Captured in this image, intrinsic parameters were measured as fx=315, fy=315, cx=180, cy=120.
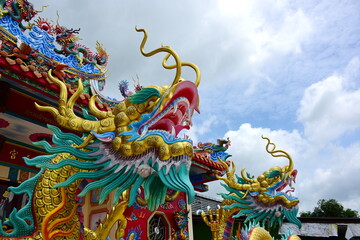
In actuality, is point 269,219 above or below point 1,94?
below

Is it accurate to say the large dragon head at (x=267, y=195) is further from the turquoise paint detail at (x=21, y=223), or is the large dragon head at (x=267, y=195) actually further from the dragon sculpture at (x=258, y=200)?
the turquoise paint detail at (x=21, y=223)

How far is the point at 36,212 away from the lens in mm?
2230

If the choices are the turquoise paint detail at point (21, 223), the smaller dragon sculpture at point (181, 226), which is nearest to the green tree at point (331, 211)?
the smaller dragon sculpture at point (181, 226)

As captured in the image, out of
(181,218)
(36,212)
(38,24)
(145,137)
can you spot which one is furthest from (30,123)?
(181,218)

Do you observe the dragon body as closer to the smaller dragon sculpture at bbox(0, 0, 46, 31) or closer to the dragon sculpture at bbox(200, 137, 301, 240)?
the smaller dragon sculpture at bbox(0, 0, 46, 31)

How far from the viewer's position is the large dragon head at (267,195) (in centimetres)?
485

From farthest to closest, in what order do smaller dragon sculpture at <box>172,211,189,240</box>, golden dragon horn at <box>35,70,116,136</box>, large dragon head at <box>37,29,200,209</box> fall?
1. smaller dragon sculpture at <box>172,211,189,240</box>
2. golden dragon horn at <box>35,70,116,136</box>
3. large dragon head at <box>37,29,200,209</box>

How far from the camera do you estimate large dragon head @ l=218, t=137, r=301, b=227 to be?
4.85 meters

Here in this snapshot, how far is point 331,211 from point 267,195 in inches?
897

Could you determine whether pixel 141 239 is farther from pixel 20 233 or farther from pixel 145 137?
pixel 145 137

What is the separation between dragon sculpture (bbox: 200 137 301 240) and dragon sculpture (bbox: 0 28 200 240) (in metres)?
2.94

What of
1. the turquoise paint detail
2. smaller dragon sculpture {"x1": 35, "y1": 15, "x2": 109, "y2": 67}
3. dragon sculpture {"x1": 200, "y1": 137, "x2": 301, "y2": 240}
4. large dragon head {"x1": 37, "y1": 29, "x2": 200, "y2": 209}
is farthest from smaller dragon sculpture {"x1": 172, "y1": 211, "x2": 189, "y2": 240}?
the turquoise paint detail

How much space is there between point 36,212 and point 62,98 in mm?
897

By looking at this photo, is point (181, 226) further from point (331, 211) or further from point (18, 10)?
point (331, 211)
